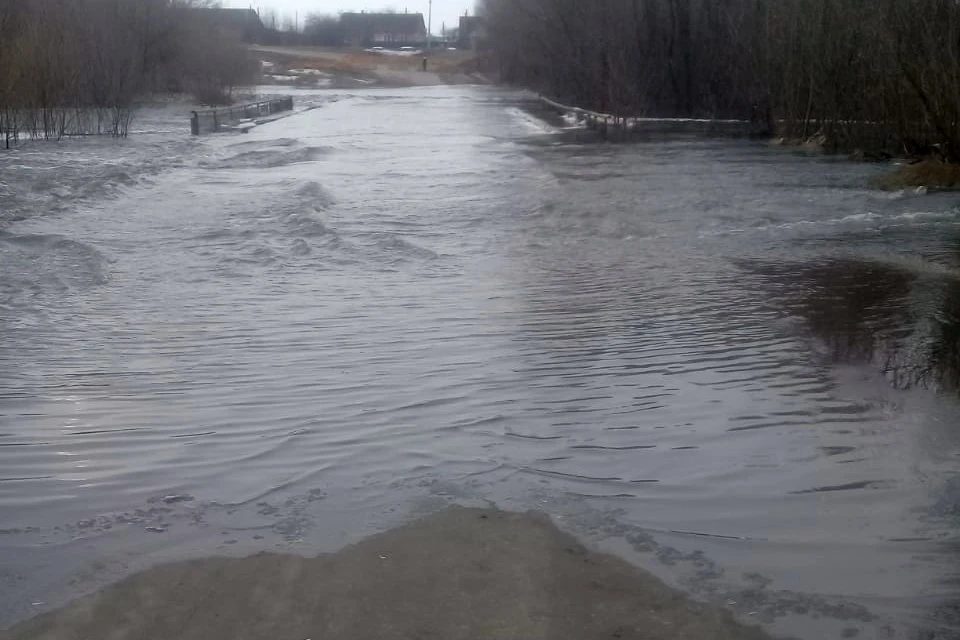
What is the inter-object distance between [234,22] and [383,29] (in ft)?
148

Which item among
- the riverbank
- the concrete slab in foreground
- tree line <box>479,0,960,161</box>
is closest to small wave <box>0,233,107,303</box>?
the concrete slab in foreground

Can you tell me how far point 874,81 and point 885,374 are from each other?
2063 cm

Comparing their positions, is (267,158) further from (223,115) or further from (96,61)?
(223,115)

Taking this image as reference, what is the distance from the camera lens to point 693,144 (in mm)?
33031

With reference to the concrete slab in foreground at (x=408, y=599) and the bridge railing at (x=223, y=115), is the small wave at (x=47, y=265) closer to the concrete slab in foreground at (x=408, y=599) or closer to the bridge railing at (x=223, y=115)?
the concrete slab in foreground at (x=408, y=599)

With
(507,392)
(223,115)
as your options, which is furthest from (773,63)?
(507,392)

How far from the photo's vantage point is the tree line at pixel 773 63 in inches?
830

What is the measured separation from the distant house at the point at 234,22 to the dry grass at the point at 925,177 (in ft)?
181

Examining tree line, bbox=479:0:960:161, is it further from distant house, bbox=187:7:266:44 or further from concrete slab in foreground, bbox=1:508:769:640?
distant house, bbox=187:7:266:44

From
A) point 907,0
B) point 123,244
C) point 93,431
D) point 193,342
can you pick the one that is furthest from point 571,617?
point 907,0

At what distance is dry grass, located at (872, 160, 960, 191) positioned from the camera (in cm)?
2023

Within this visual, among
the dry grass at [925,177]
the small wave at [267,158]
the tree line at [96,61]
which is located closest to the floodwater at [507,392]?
the dry grass at [925,177]

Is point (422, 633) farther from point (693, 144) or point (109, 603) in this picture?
point (693, 144)

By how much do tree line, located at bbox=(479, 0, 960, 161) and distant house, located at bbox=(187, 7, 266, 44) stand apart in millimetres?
22022
